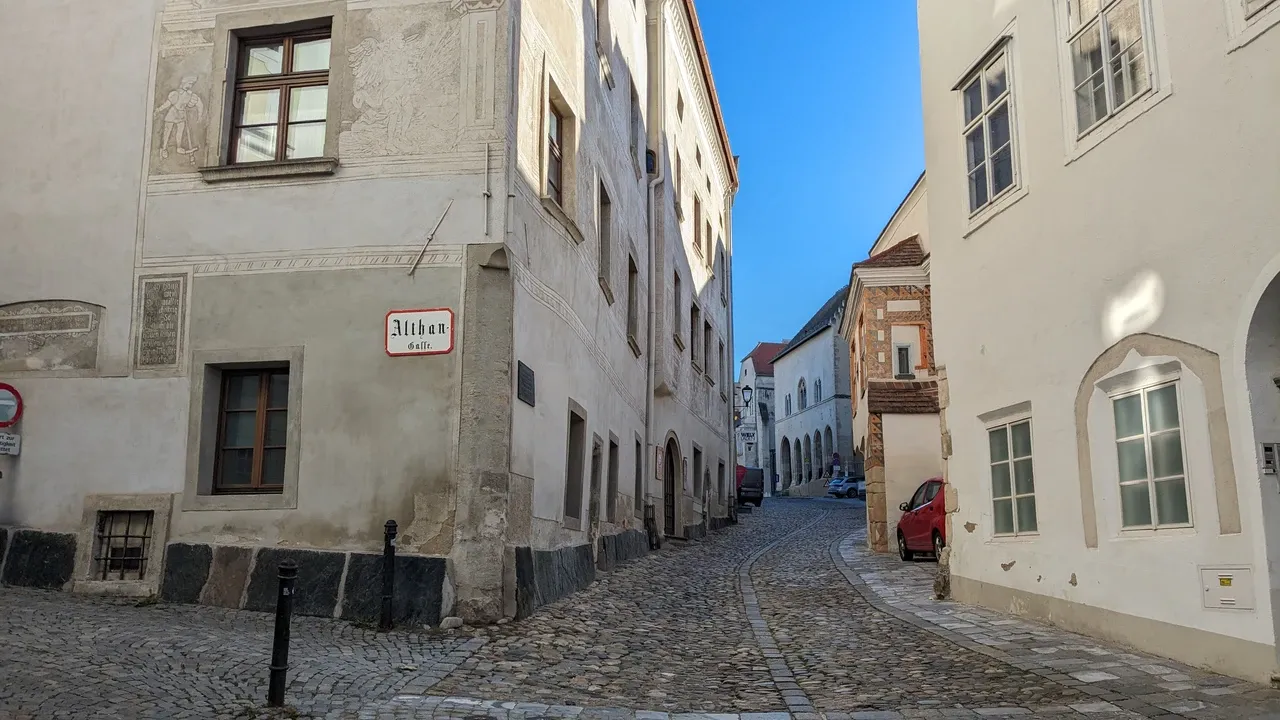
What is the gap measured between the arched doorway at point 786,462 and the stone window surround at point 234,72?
2500 inches

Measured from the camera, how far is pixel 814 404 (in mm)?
66000

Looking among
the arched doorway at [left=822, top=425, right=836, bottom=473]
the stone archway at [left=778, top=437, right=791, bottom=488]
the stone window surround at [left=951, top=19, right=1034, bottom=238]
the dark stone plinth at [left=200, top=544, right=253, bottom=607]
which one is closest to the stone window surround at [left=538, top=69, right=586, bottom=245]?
the stone window surround at [left=951, top=19, right=1034, bottom=238]

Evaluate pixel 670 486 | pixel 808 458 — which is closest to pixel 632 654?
pixel 670 486

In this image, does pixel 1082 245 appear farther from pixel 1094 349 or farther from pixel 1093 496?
pixel 1093 496

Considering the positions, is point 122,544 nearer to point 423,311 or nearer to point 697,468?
point 423,311

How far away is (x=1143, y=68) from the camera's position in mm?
8250

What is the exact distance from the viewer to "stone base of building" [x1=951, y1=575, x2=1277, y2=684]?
686 centimetres

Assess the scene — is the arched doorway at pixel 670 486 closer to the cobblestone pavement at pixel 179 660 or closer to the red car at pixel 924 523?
the red car at pixel 924 523

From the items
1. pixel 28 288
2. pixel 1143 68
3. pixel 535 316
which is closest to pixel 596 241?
pixel 535 316

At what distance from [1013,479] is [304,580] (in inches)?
278

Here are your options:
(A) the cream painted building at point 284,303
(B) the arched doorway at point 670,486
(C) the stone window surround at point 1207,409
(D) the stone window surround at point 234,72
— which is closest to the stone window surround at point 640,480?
(B) the arched doorway at point 670,486

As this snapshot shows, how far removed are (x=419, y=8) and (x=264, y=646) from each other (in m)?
6.43

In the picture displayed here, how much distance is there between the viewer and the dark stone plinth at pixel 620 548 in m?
14.2

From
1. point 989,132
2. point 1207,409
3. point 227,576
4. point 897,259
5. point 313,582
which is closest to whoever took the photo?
point 1207,409
